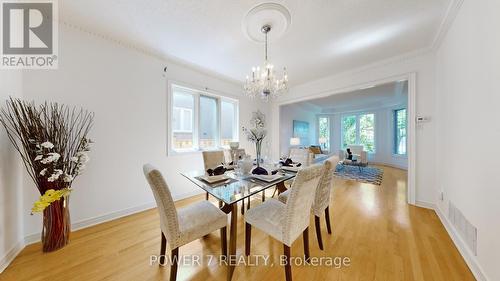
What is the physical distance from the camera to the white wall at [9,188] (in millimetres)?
1484

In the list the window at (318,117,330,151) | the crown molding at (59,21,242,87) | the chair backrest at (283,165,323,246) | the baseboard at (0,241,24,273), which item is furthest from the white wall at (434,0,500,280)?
the window at (318,117,330,151)

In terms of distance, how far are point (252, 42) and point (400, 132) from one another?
7.11m

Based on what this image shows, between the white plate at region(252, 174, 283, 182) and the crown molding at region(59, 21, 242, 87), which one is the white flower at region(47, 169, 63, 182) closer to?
the crown molding at region(59, 21, 242, 87)

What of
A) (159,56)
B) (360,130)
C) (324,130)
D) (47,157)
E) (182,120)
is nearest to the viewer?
(47,157)

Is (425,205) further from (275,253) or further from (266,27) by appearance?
(266,27)

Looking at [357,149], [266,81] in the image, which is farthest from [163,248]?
[357,149]

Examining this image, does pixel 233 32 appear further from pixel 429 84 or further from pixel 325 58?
pixel 429 84

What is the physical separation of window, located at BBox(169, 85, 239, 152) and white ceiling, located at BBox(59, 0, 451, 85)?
760 mm

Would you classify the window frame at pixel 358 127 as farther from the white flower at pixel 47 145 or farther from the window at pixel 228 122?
the white flower at pixel 47 145

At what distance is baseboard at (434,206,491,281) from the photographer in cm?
132

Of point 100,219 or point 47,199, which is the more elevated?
point 47,199

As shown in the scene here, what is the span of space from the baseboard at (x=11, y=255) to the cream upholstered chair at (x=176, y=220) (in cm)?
136

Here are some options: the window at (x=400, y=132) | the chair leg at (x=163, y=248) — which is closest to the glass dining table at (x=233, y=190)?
the chair leg at (x=163, y=248)

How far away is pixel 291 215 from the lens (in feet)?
4.14
